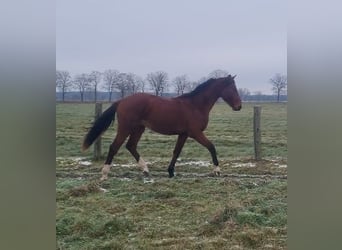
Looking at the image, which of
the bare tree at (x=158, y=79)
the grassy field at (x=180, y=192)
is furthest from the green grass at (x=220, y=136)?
the bare tree at (x=158, y=79)

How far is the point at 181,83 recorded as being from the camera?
2.48 m

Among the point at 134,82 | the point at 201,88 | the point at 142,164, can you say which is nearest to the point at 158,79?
the point at 134,82

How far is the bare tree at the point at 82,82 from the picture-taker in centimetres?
241

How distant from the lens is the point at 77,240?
2.38 m

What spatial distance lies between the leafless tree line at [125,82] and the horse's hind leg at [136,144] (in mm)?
217

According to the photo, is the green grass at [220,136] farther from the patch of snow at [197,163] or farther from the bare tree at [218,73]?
the bare tree at [218,73]

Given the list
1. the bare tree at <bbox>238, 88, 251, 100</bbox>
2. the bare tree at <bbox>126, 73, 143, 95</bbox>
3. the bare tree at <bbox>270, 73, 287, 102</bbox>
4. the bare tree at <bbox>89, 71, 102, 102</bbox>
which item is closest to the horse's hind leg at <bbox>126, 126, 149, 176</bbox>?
the bare tree at <bbox>126, 73, 143, 95</bbox>

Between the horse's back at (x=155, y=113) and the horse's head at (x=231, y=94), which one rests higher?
the horse's head at (x=231, y=94)

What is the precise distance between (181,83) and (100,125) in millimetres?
504

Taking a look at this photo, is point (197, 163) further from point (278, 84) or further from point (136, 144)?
point (278, 84)

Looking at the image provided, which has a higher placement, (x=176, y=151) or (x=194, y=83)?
(x=194, y=83)

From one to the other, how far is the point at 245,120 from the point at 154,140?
53 centimetres

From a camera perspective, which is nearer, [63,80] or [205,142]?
[63,80]
